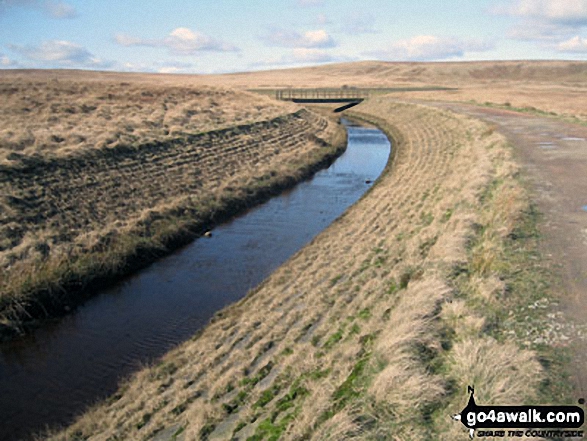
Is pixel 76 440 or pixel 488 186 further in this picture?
pixel 488 186

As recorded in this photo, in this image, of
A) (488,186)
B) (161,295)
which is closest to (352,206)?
(488,186)

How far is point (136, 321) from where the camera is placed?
12773mm

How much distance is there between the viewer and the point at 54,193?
60.1 feet

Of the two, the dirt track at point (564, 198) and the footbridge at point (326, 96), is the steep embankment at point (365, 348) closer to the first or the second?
the dirt track at point (564, 198)

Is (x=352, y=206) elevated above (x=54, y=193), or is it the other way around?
(x=54, y=193)

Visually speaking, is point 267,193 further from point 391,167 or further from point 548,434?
point 548,434

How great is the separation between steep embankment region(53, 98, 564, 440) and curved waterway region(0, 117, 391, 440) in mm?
845

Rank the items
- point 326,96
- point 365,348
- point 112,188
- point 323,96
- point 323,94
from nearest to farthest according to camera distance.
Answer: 1. point 365,348
2. point 112,188
3. point 323,96
4. point 323,94
5. point 326,96

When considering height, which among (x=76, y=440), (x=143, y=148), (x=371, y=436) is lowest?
(x=76, y=440)

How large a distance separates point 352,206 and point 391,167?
A: 9.21 meters

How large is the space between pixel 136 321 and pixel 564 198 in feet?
45.4

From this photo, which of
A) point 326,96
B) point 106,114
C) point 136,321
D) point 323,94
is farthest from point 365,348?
point 326,96

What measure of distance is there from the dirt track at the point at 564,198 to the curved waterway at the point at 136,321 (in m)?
8.60

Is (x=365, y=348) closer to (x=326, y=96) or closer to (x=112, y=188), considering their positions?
(x=112, y=188)
